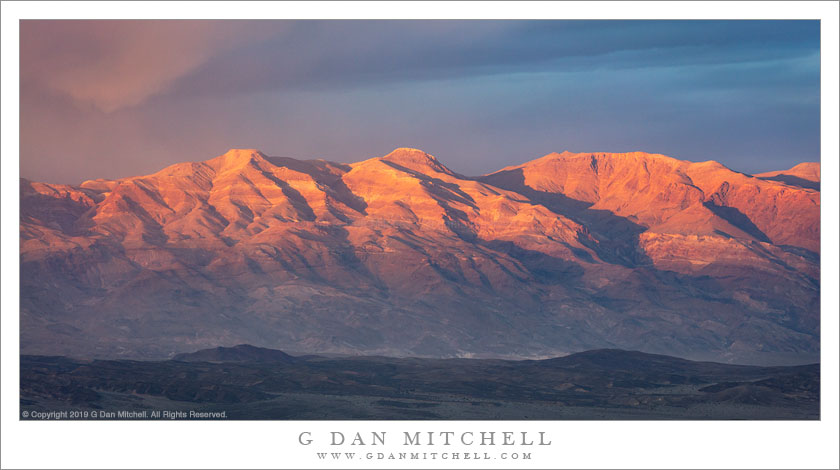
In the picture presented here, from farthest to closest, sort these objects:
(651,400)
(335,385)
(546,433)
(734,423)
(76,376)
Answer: (335,385) → (76,376) → (651,400) → (734,423) → (546,433)

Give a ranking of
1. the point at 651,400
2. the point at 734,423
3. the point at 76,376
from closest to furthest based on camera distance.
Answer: the point at 734,423, the point at 651,400, the point at 76,376

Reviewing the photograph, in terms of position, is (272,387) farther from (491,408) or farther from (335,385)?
(491,408)

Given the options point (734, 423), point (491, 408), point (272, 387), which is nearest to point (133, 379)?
point (272, 387)

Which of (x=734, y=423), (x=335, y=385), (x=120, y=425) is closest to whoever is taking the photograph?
(x=120, y=425)

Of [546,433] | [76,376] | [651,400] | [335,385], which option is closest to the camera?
[546,433]

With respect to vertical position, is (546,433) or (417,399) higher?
(417,399)

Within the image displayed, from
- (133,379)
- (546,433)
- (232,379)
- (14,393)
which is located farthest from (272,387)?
(546,433)

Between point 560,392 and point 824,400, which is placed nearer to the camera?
point 824,400

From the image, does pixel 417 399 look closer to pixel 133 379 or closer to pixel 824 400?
pixel 133 379

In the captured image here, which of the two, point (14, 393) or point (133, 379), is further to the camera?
point (133, 379)
